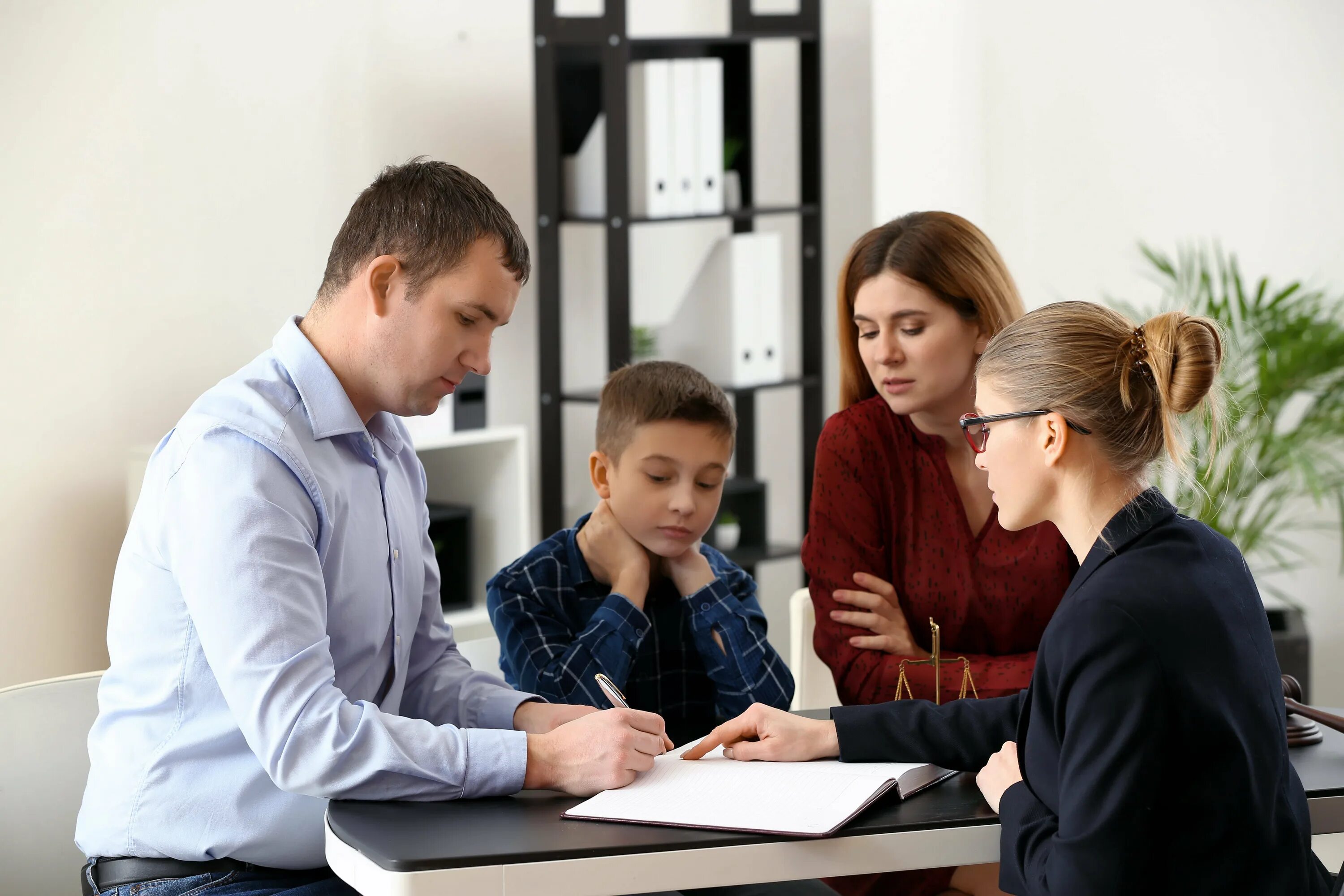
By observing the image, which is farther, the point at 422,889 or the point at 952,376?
the point at 952,376

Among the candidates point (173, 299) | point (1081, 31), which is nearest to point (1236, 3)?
point (1081, 31)

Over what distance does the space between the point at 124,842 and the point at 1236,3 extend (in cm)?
369

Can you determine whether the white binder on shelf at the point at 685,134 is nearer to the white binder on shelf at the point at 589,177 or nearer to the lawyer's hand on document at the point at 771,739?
the white binder on shelf at the point at 589,177

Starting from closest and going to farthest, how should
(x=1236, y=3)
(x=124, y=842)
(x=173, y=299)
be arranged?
(x=124, y=842) → (x=173, y=299) → (x=1236, y=3)

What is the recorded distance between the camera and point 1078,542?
53.7 inches

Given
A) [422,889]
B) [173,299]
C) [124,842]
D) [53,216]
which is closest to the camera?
[422,889]

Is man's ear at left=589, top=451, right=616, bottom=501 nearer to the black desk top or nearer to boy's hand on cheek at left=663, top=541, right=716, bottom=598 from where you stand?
boy's hand on cheek at left=663, top=541, right=716, bottom=598

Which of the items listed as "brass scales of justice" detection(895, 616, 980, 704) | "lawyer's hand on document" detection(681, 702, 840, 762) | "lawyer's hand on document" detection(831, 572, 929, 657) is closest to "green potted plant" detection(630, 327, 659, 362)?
"lawyer's hand on document" detection(831, 572, 929, 657)

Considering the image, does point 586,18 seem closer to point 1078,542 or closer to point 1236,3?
point 1236,3

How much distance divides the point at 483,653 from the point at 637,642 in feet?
1.17

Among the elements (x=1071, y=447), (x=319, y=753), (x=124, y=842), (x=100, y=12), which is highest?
(x=100, y=12)

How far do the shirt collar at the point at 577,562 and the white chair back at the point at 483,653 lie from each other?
22 cm

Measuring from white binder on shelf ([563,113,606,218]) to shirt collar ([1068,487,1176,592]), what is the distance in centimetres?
235

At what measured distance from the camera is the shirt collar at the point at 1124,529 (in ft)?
4.25
